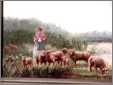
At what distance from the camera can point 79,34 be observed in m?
1.40

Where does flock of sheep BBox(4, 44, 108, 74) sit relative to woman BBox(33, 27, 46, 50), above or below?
below

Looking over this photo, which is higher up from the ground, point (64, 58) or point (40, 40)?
point (40, 40)

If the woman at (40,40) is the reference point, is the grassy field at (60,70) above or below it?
below

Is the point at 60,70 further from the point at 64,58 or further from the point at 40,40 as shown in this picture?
the point at 40,40

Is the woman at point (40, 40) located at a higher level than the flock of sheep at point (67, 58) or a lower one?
higher

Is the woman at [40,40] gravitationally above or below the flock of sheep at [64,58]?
above

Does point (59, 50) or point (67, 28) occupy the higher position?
point (67, 28)

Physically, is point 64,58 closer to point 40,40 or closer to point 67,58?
point 67,58

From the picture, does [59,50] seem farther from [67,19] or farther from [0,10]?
[0,10]

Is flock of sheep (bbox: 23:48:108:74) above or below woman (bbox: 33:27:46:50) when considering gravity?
below

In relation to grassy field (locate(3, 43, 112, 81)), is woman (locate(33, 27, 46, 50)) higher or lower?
higher

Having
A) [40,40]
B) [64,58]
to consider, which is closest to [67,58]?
[64,58]

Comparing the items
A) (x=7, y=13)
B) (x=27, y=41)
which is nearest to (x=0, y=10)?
(x=7, y=13)

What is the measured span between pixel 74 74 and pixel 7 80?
42 cm
